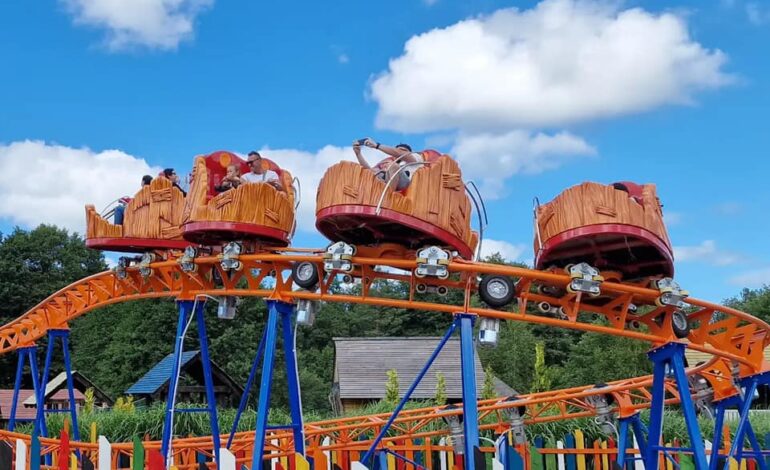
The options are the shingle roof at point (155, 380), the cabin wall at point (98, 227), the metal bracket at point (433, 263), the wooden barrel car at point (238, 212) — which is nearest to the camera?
the metal bracket at point (433, 263)

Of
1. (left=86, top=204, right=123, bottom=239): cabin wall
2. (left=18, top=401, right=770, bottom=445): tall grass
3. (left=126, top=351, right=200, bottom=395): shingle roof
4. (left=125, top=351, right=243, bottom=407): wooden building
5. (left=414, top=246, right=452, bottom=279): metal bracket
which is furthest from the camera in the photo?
(left=125, top=351, right=243, bottom=407): wooden building

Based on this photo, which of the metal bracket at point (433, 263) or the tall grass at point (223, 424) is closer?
the metal bracket at point (433, 263)

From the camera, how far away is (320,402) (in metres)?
30.9

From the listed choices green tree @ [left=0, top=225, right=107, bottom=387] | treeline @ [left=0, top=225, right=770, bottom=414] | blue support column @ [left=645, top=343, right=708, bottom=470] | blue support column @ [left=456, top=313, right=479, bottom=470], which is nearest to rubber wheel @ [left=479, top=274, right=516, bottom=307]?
blue support column @ [left=456, top=313, right=479, bottom=470]

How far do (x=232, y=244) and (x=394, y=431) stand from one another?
18.2 feet

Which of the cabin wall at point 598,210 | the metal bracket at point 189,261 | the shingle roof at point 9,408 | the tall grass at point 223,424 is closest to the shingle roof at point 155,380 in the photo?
the tall grass at point 223,424

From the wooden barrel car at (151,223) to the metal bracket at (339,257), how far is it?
2394 mm

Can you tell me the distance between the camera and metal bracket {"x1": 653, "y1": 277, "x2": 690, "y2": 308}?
22.2 ft

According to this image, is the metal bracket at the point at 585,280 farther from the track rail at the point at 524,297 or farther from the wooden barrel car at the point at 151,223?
the wooden barrel car at the point at 151,223

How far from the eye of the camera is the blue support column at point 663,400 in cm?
639

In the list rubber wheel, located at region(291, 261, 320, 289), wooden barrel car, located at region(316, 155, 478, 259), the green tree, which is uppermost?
the green tree

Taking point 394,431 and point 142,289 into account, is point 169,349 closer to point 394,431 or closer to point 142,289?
point 394,431

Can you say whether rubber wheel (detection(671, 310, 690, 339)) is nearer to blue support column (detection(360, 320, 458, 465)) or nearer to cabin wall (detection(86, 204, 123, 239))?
blue support column (detection(360, 320, 458, 465))

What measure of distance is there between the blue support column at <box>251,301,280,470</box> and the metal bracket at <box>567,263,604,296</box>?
2702 mm
